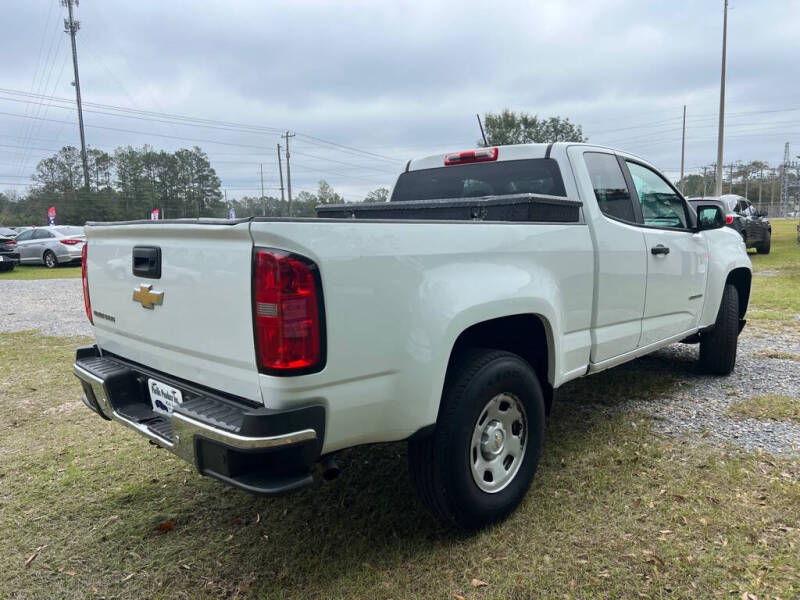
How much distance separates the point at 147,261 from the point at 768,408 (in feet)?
14.4

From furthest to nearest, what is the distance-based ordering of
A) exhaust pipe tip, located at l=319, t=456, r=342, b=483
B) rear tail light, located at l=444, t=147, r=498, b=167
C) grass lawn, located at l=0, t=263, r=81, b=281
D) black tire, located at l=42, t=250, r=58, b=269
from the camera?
black tire, located at l=42, t=250, r=58, b=269 → grass lawn, located at l=0, t=263, r=81, b=281 → rear tail light, located at l=444, t=147, r=498, b=167 → exhaust pipe tip, located at l=319, t=456, r=342, b=483

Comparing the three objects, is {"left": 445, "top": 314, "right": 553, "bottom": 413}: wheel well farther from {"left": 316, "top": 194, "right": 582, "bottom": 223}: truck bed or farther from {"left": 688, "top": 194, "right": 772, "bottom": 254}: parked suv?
{"left": 688, "top": 194, "right": 772, "bottom": 254}: parked suv

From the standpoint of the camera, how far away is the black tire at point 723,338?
514 cm

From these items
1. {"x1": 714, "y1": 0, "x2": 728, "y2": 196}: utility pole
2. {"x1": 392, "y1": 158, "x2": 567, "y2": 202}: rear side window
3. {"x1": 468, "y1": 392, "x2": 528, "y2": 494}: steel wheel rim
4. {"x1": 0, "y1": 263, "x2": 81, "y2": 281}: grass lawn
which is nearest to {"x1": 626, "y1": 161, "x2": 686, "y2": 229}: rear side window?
{"x1": 392, "y1": 158, "x2": 567, "y2": 202}: rear side window

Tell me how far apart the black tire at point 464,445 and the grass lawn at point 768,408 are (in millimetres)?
2407

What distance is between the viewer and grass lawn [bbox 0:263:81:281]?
17.2 metres

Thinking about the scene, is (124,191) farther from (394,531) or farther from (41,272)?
(394,531)

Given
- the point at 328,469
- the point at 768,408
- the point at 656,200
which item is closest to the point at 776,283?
the point at 768,408

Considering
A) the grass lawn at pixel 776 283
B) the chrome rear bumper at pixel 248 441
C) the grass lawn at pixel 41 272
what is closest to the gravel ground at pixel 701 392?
the grass lawn at pixel 776 283

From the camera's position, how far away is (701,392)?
493 centimetres

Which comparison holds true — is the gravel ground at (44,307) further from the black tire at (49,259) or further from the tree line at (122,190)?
the tree line at (122,190)

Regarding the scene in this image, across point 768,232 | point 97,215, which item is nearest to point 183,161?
point 97,215

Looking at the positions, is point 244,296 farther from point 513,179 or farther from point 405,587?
point 513,179

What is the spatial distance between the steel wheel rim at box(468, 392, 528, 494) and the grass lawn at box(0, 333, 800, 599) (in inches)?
10.4
